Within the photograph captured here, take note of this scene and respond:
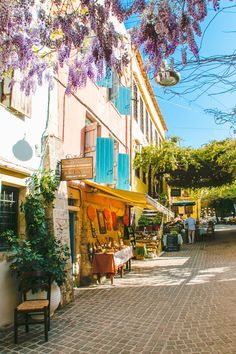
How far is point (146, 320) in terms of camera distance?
595cm

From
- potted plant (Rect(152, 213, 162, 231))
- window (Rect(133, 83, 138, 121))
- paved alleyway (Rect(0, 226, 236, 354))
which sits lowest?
paved alleyway (Rect(0, 226, 236, 354))

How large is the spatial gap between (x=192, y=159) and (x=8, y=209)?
1341cm

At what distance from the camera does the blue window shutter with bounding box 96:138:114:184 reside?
9.74 m

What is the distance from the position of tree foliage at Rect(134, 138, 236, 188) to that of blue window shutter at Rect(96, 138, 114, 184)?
6893 millimetres

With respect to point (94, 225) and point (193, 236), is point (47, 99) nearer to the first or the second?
point (94, 225)

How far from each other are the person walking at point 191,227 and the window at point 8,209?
1457 centimetres

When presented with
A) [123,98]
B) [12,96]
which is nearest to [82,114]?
[123,98]

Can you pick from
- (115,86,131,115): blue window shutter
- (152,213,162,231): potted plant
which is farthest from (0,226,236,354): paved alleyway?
(152,213,162,231): potted plant

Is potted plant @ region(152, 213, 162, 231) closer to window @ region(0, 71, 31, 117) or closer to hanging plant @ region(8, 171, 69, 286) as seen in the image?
hanging plant @ region(8, 171, 69, 286)

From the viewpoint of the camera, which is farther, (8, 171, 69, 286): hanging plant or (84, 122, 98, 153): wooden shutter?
(84, 122, 98, 153): wooden shutter

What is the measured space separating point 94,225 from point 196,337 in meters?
5.84

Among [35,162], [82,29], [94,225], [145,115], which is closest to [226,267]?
[94,225]

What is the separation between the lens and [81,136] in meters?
9.70

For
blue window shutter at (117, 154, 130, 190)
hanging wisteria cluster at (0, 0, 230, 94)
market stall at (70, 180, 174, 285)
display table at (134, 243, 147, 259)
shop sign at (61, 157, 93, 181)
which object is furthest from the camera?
display table at (134, 243, 147, 259)
